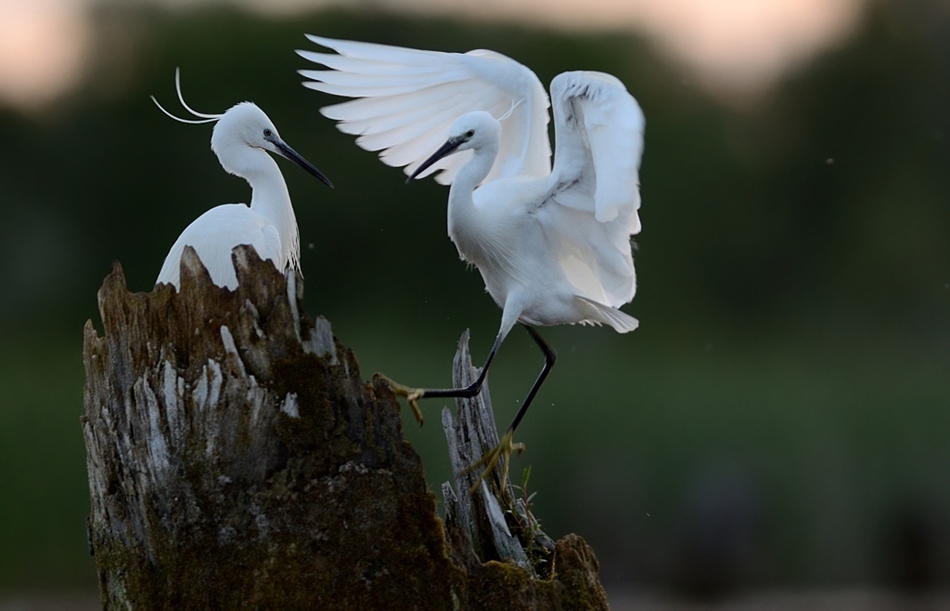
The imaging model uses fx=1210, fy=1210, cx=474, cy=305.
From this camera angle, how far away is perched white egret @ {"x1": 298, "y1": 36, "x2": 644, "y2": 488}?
3404 mm

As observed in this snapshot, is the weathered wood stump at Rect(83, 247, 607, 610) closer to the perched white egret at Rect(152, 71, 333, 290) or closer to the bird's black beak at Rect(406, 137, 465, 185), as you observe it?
the bird's black beak at Rect(406, 137, 465, 185)

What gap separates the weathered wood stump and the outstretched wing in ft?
2.95

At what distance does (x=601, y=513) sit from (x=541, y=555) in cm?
508

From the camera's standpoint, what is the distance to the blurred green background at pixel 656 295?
8.27m

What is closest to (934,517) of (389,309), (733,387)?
(733,387)

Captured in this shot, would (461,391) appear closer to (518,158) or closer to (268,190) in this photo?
(518,158)

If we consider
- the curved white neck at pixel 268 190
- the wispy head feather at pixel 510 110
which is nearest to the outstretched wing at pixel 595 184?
the wispy head feather at pixel 510 110

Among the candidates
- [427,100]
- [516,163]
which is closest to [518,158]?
[516,163]

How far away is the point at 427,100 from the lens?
4.30 m

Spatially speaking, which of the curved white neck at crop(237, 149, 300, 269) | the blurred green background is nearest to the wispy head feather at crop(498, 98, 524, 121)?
the curved white neck at crop(237, 149, 300, 269)

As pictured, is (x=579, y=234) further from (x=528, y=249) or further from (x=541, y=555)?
(x=541, y=555)

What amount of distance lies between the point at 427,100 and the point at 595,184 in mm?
901

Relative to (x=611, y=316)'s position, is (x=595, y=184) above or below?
above

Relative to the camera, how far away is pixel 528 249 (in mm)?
3951
